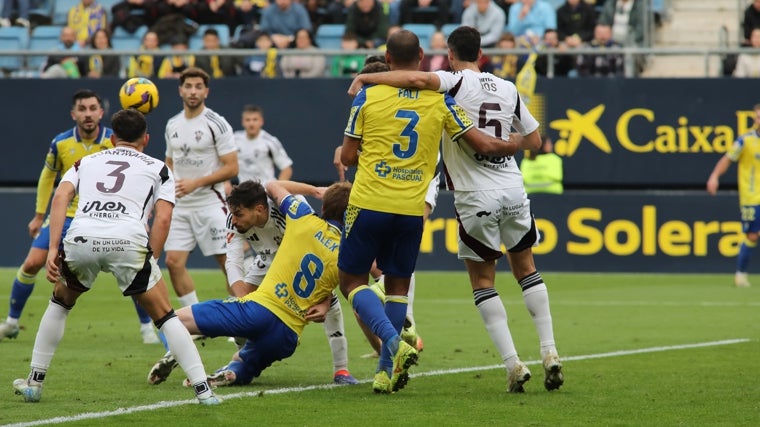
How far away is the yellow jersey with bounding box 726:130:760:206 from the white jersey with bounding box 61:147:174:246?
12.6 meters

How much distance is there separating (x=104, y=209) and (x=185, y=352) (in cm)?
96

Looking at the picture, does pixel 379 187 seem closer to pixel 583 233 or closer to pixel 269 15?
pixel 583 233

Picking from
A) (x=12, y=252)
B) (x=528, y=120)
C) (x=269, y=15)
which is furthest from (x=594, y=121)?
(x=528, y=120)

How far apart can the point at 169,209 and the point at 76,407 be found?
127cm

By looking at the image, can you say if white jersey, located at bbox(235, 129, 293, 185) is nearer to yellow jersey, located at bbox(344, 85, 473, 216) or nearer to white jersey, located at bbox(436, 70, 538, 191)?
white jersey, located at bbox(436, 70, 538, 191)

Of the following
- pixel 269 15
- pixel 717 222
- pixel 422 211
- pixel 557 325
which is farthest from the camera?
pixel 269 15

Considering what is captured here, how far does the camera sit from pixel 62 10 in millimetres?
23766

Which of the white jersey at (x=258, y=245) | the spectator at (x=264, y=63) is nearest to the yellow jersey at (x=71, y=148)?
the white jersey at (x=258, y=245)

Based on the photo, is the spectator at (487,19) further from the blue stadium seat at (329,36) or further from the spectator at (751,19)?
the spectator at (751,19)

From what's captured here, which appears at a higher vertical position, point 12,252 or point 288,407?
point 288,407

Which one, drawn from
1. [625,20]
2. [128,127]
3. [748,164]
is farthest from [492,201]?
[625,20]

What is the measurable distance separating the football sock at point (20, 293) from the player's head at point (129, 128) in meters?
4.21

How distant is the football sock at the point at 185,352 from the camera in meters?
7.30

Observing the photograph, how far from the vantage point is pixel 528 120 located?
27.9ft
